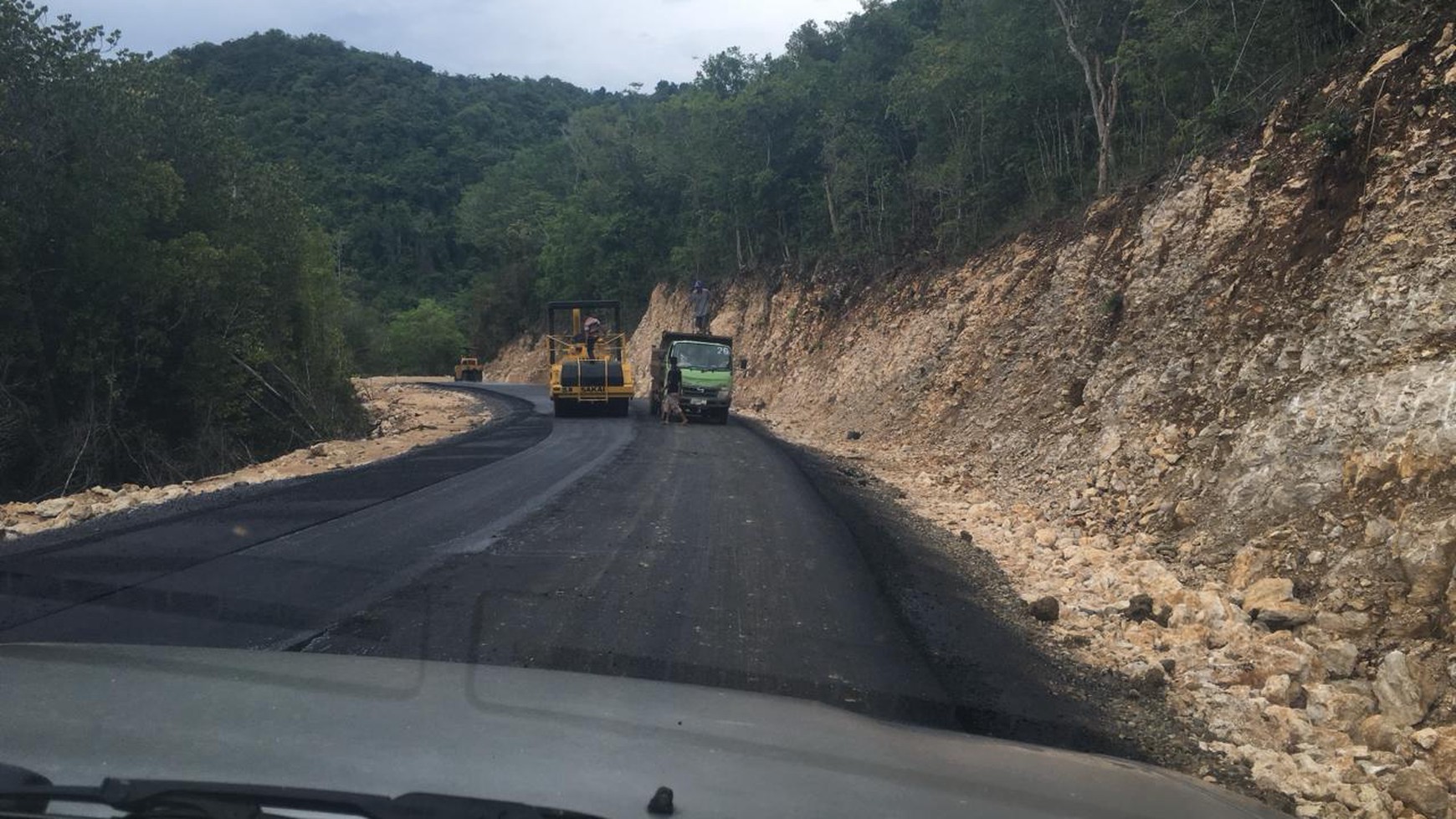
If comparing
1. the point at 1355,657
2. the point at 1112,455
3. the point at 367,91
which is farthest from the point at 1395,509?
the point at 367,91

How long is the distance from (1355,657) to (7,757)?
6.78 meters

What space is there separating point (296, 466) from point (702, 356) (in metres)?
12.4

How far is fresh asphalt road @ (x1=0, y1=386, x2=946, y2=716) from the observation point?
254 inches

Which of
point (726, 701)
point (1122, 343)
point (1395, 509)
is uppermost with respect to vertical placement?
point (1122, 343)

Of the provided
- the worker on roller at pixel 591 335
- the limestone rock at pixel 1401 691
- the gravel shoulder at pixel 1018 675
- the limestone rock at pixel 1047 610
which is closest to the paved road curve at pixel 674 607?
the gravel shoulder at pixel 1018 675

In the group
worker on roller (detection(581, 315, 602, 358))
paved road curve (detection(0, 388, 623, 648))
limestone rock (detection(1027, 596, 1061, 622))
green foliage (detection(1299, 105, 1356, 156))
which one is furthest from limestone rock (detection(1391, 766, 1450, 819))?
worker on roller (detection(581, 315, 602, 358))

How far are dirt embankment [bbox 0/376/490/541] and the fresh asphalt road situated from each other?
1.58 m

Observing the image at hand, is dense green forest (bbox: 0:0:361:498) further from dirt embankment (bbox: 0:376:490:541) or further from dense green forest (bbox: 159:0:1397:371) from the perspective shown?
dense green forest (bbox: 159:0:1397:371)

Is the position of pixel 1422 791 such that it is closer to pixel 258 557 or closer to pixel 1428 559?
pixel 1428 559

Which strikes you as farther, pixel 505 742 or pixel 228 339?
pixel 228 339

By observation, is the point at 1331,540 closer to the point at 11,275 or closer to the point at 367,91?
the point at 11,275

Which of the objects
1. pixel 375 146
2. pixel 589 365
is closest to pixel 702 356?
pixel 589 365

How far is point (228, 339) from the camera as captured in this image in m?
23.2

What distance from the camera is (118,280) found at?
20.5 m
